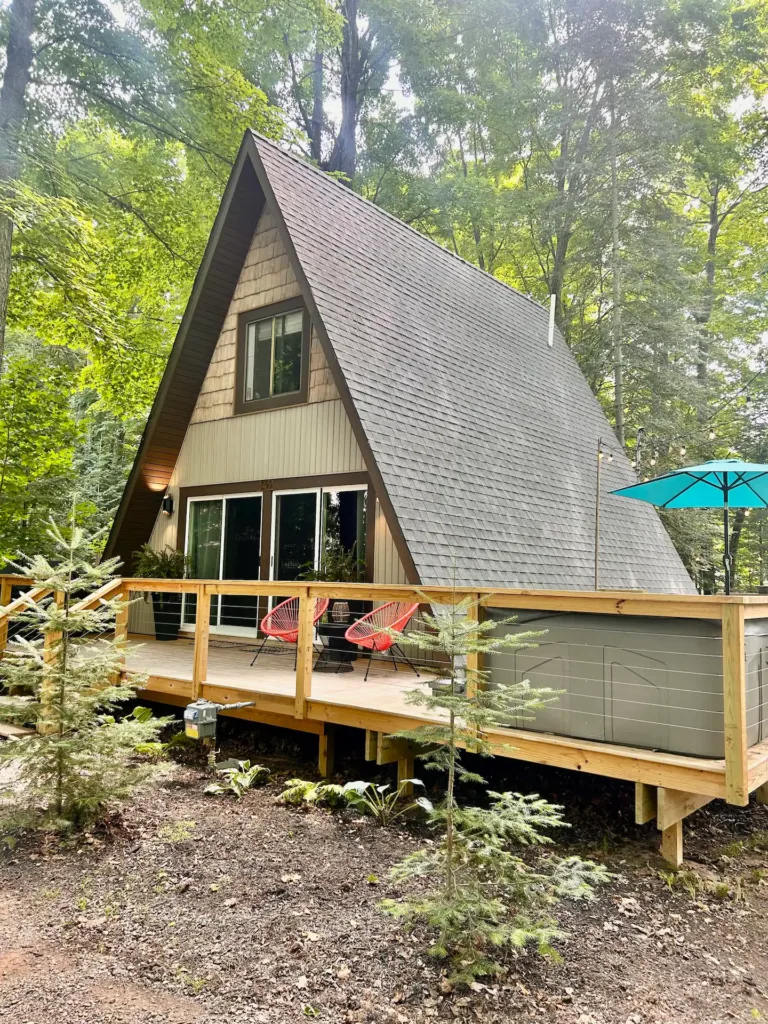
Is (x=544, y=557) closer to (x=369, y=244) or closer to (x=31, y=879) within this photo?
(x=369, y=244)

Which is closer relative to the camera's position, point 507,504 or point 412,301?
point 507,504

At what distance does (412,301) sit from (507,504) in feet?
9.99

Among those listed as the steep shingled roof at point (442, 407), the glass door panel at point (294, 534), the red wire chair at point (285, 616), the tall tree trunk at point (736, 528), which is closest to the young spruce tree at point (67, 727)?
the red wire chair at point (285, 616)

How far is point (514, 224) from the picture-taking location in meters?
18.9

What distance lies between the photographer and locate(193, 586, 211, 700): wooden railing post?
5.69m

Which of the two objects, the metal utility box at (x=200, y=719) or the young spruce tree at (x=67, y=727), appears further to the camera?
the metal utility box at (x=200, y=719)

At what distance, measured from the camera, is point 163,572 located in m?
8.86

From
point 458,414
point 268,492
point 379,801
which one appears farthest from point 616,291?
point 379,801

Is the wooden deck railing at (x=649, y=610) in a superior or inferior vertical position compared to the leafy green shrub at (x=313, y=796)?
superior

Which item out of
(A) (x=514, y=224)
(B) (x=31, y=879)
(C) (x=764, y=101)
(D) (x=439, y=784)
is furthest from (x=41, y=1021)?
(C) (x=764, y=101)

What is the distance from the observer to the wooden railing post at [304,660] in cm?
501

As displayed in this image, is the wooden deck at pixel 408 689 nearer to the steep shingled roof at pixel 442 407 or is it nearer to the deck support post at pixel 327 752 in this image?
the deck support post at pixel 327 752

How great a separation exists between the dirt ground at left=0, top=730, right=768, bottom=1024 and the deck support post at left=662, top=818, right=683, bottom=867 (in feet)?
0.22

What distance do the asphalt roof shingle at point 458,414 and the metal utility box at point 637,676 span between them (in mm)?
1617
